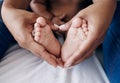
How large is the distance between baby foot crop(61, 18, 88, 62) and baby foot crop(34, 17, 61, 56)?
0.09ft

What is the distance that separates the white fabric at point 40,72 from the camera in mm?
507

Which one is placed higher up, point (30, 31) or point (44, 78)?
point (30, 31)

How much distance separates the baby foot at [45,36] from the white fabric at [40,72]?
0.06m

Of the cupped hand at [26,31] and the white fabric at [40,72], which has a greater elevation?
the cupped hand at [26,31]

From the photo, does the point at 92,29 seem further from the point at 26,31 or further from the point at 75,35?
the point at 26,31

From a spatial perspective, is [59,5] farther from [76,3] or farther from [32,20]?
[32,20]

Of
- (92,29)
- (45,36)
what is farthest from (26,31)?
(92,29)

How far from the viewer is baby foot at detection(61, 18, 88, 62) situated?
18.5 inches

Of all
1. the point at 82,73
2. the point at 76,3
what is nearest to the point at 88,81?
the point at 82,73

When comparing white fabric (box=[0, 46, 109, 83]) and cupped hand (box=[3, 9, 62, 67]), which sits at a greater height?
cupped hand (box=[3, 9, 62, 67])

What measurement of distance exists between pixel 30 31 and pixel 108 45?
0.70 ft

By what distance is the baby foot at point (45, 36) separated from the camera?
474mm

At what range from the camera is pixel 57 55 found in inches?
19.8

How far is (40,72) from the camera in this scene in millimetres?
532
